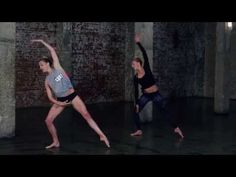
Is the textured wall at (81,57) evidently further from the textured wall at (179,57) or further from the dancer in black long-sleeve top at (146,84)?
the dancer in black long-sleeve top at (146,84)

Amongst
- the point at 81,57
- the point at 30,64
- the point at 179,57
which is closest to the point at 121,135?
the point at 30,64

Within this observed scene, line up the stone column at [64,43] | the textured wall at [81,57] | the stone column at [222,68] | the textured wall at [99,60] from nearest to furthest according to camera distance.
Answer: the stone column at [222,68], the textured wall at [81,57], the stone column at [64,43], the textured wall at [99,60]

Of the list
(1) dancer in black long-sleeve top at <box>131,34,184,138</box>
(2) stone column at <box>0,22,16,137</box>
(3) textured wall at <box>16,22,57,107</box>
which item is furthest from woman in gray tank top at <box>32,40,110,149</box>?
(3) textured wall at <box>16,22,57,107</box>

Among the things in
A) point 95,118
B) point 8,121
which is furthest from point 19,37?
point 8,121

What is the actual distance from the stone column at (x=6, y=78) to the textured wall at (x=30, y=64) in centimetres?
585

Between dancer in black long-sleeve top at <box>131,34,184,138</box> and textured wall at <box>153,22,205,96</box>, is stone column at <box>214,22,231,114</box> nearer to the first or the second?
dancer in black long-sleeve top at <box>131,34,184,138</box>

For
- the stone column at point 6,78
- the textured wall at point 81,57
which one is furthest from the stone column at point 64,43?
the stone column at point 6,78

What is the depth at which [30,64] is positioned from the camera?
1529 centimetres

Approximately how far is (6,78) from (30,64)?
6.37m

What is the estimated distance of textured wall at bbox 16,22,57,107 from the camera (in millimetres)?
14945

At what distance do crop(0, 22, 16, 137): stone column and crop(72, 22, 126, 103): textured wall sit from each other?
7.26m

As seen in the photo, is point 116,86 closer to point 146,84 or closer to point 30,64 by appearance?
point 30,64

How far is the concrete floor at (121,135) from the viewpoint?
807cm
